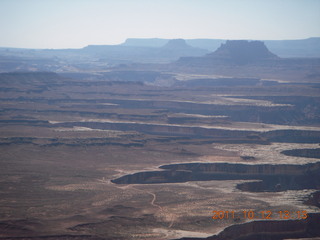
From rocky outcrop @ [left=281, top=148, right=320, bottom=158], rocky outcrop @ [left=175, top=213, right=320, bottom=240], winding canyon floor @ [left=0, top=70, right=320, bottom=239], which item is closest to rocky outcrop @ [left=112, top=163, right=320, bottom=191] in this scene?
winding canyon floor @ [left=0, top=70, right=320, bottom=239]

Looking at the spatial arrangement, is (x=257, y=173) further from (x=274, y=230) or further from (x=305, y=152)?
(x=274, y=230)

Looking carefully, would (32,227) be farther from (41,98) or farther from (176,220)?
(41,98)

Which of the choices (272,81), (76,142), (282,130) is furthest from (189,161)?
(272,81)
